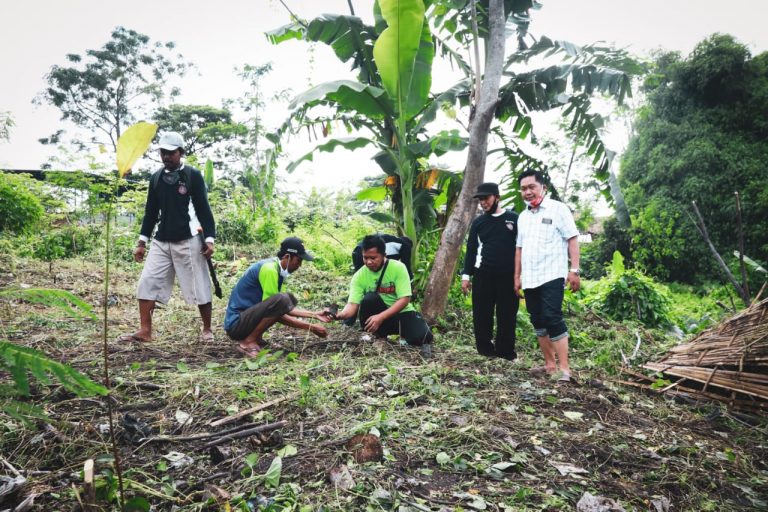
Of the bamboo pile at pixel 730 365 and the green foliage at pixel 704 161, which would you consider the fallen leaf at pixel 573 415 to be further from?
the green foliage at pixel 704 161

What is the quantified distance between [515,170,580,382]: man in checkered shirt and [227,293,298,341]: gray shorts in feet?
6.29

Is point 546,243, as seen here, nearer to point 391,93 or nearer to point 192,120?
point 391,93

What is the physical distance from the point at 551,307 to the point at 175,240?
310cm

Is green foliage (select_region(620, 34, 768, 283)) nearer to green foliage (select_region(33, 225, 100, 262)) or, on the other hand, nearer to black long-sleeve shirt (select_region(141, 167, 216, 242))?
black long-sleeve shirt (select_region(141, 167, 216, 242))

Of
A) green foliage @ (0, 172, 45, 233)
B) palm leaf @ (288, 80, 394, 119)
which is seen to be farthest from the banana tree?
green foliage @ (0, 172, 45, 233)

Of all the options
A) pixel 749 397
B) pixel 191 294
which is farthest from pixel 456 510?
pixel 191 294

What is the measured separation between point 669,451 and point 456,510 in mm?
1362

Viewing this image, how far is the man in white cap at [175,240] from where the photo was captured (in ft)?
12.1

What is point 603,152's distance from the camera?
5.08 metres

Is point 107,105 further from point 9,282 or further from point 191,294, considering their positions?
point 191,294

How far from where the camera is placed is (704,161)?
12.4 m

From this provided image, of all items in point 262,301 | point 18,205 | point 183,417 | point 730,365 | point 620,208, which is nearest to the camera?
point 183,417

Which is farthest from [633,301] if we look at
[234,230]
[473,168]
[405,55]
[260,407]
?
[234,230]

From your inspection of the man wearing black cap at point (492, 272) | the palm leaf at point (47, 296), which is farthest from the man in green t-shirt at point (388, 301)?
the palm leaf at point (47, 296)
